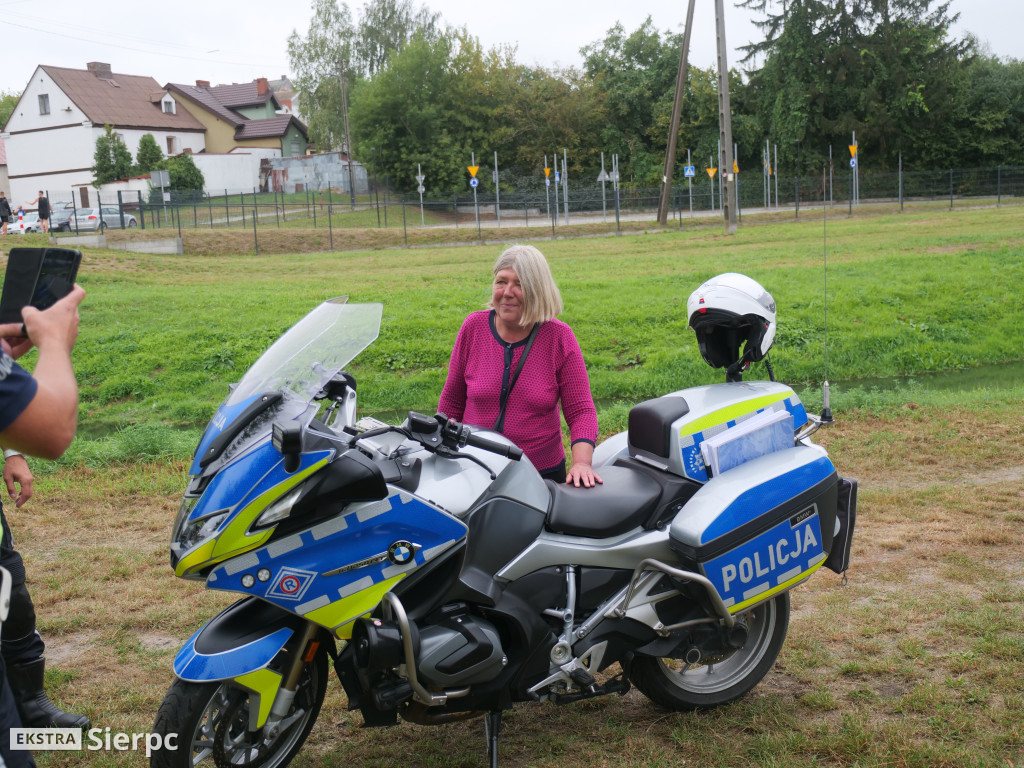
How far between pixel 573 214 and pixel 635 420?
1633 inches

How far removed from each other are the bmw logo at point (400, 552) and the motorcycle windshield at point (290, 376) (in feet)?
1.72

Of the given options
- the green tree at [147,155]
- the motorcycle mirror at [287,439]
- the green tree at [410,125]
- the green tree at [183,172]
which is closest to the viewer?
the motorcycle mirror at [287,439]

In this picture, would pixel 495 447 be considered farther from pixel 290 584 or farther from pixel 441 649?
pixel 290 584

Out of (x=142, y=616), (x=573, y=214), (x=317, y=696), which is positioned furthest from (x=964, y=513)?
(x=573, y=214)

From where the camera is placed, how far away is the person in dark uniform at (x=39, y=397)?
2020mm

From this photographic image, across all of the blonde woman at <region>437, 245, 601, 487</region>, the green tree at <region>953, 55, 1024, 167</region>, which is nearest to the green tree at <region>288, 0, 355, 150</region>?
the green tree at <region>953, 55, 1024, 167</region>

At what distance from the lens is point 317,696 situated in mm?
3262

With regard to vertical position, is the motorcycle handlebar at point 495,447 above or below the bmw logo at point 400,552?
above

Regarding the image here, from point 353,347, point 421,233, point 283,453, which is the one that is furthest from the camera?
point 421,233

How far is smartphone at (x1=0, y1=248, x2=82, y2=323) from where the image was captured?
2.34m

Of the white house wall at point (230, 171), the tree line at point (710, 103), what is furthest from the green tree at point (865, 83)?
the white house wall at point (230, 171)

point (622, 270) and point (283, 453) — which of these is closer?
point (283, 453)

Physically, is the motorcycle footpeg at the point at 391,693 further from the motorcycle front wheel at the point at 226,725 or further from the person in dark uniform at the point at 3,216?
the person in dark uniform at the point at 3,216

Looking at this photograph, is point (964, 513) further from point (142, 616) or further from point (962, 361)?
point (962, 361)
